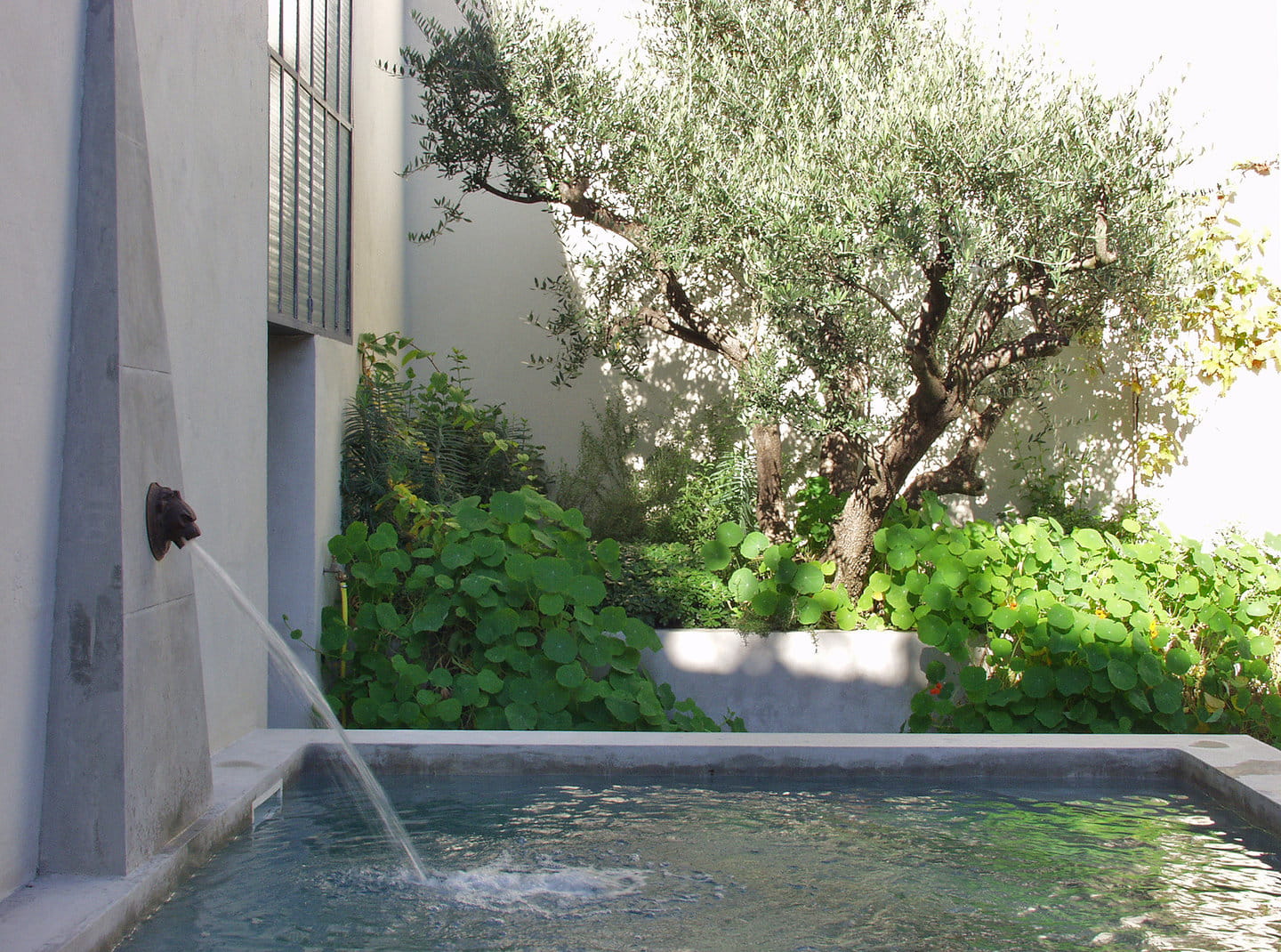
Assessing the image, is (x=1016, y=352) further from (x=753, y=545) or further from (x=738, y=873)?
(x=738, y=873)

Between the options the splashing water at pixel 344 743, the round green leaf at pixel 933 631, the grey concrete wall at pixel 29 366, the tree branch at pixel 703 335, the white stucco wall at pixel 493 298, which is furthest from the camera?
the white stucco wall at pixel 493 298

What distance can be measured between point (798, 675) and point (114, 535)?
3571mm

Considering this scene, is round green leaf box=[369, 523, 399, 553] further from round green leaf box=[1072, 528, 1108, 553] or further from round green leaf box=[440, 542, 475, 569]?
round green leaf box=[1072, 528, 1108, 553]

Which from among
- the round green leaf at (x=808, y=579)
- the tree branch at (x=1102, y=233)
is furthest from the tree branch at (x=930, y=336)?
the round green leaf at (x=808, y=579)

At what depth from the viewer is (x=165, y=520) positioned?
9.74ft

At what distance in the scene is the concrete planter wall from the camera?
5.49 metres

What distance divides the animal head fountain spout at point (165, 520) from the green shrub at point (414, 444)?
2510 millimetres

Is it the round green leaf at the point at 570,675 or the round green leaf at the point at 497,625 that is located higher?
the round green leaf at the point at 497,625

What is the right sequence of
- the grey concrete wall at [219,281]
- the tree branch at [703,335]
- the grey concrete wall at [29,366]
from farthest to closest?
the tree branch at [703,335] < the grey concrete wall at [219,281] < the grey concrete wall at [29,366]

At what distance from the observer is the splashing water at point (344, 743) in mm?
3289

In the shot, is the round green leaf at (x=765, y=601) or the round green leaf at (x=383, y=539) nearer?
the round green leaf at (x=383, y=539)

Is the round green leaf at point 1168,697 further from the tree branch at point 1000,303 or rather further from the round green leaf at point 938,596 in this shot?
the tree branch at point 1000,303

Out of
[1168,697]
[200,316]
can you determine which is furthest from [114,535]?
[1168,697]

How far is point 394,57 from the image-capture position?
718 cm
